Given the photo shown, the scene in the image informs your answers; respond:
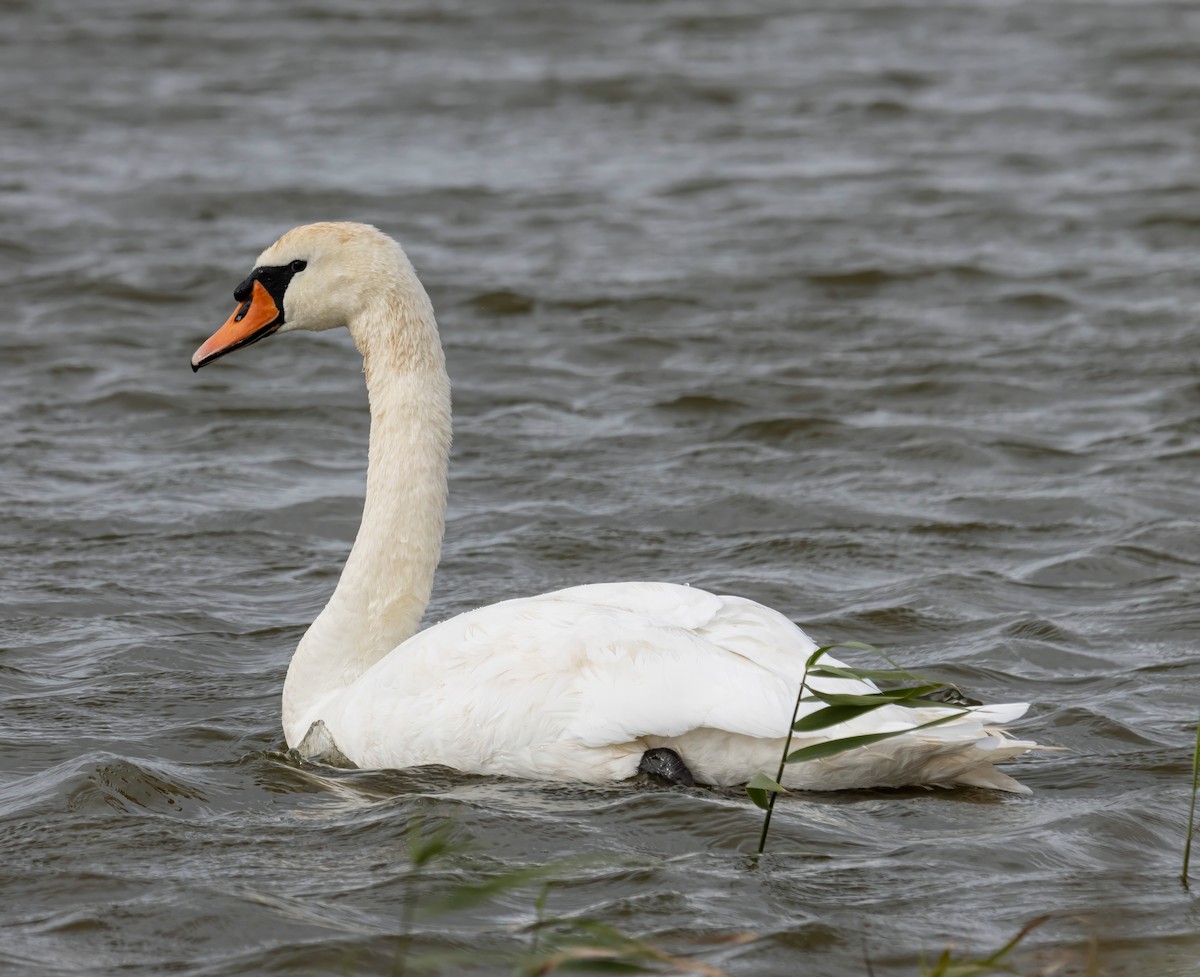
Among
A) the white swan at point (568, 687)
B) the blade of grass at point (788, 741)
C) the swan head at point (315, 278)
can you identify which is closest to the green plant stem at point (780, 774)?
the blade of grass at point (788, 741)

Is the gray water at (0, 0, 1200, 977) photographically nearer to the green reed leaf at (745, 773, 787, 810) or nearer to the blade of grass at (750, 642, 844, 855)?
the blade of grass at (750, 642, 844, 855)

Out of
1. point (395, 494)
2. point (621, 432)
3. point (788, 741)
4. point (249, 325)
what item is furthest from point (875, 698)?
point (621, 432)

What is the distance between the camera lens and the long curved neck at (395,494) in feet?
20.4

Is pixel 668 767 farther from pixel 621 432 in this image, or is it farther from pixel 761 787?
pixel 621 432

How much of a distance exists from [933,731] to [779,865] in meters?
0.55

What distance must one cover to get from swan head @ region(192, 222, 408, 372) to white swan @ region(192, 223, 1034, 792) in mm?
513

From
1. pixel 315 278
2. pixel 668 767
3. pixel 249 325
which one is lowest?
pixel 668 767

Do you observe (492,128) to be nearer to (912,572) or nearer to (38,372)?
(38,372)

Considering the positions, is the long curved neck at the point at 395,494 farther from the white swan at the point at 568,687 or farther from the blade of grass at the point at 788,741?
the blade of grass at the point at 788,741

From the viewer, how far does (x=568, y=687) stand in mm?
5273

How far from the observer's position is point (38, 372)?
11055 millimetres

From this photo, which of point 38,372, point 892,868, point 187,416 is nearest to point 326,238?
point 892,868

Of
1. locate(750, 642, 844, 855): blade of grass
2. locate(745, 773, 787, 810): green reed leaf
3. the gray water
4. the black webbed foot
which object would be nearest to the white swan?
the black webbed foot

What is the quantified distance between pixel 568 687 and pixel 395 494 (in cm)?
131
